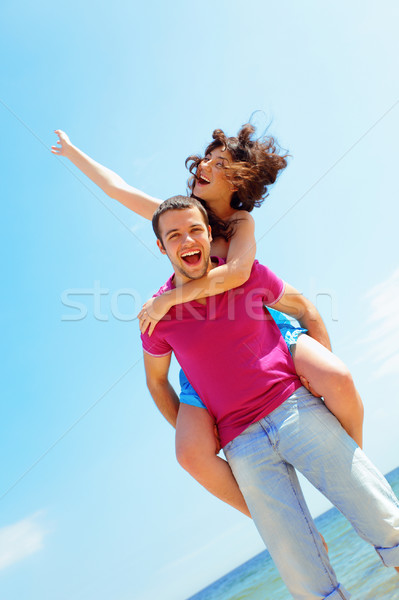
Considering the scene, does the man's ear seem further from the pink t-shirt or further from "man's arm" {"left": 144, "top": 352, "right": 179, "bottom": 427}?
"man's arm" {"left": 144, "top": 352, "right": 179, "bottom": 427}

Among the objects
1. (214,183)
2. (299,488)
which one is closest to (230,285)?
(214,183)

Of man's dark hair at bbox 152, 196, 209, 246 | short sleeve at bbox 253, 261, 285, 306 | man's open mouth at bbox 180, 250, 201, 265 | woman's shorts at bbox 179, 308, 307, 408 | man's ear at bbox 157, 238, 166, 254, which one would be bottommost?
woman's shorts at bbox 179, 308, 307, 408

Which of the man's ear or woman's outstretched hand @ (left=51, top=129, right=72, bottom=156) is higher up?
woman's outstretched hand @ (left=51, top=129, right=72, bottom=156)

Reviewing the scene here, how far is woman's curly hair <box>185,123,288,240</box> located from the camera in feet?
11.1

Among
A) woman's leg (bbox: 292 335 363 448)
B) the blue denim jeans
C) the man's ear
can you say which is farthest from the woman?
the man's ear

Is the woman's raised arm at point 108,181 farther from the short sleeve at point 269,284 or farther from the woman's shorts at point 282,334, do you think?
the woman's shorts at point 282,334

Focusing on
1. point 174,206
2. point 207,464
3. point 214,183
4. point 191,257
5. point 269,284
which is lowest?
point 207,464

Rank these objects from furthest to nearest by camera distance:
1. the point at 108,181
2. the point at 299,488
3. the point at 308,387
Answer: the point at 108,181 → the point at 308,387 → the point at 299,488

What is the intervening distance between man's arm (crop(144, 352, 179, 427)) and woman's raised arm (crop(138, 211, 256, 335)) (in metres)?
0.28

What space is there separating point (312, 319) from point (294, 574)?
140 cm

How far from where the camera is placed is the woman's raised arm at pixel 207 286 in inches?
111

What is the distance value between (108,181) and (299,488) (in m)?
2.74

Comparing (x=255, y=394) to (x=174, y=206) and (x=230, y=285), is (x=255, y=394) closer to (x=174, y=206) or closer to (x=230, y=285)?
(x=230, y=285)

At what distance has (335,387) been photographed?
2631 millimetres
